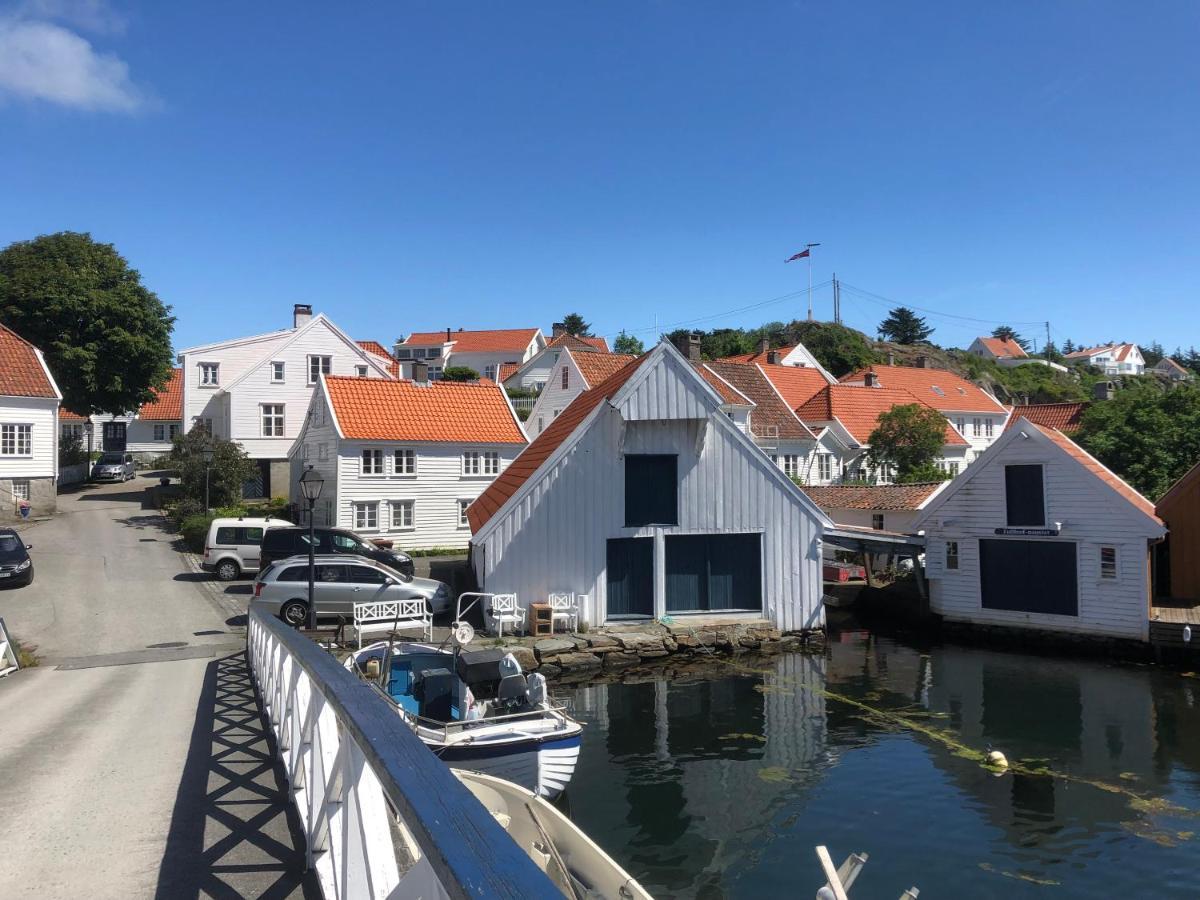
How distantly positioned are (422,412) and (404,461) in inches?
107

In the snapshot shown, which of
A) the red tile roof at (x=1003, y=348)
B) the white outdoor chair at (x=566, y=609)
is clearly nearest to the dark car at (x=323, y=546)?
the white outdoor chair at (x=566, y=609)

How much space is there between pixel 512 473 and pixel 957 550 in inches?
592

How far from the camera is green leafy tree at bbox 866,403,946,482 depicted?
148ft

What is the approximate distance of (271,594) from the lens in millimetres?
21172

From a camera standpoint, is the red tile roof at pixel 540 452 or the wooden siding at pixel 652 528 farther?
the red tile roof at pixel 540 452

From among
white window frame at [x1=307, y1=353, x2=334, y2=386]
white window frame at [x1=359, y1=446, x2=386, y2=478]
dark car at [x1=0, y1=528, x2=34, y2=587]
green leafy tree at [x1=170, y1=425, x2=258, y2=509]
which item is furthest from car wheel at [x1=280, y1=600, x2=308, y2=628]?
white window frame at [x1=307, y1=353, x2=334, y2=386]

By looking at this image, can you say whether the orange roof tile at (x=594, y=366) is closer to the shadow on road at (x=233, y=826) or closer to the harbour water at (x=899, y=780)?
the harbour water at (x=899, y=780)

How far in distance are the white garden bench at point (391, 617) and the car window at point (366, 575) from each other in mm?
1347

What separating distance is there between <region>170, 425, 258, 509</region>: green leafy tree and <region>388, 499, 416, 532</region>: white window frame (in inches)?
322

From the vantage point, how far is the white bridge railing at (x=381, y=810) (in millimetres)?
2008

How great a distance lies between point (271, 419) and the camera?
45.1m

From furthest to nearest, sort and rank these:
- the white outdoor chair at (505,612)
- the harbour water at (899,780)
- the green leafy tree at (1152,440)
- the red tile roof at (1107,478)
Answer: the green leafy tree at (1152,440) → the red tile roof at (1107,478) → the white outdoor chair at (505,612) → the harbour water at (899,780)

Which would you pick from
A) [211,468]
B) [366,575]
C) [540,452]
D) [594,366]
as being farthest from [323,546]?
[594,366]

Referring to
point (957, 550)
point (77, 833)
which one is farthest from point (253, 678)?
point (957, 550)
